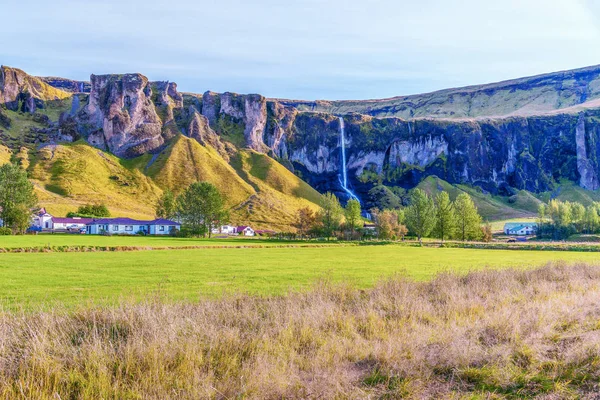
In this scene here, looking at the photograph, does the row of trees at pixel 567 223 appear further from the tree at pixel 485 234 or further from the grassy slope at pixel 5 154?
the grassy slope at pixel 5 154

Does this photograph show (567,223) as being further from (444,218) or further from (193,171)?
(193,171)

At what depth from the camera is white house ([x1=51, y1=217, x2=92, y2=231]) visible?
11338 centimetres

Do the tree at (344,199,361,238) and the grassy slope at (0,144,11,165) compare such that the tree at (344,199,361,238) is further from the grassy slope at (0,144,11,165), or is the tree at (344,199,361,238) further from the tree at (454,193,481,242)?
the grassy slope at (0,144,11,165)

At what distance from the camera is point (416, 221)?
9825 cm

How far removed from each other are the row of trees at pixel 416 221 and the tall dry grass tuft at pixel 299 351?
85040 millimetres

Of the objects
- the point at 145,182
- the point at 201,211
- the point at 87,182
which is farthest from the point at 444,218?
the point at 87,182

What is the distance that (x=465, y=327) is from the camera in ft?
41.6

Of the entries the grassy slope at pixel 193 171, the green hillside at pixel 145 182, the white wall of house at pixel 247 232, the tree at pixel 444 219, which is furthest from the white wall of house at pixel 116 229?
the tree at pixel 444 219

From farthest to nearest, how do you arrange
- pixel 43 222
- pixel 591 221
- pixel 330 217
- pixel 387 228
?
pixel 591 221 < pixel 43 222 < pixel 330 217 < pixel 387 228

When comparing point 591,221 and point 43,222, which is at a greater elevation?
point 43,222

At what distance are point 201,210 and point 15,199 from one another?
133 feet

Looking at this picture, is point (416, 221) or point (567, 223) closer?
point (416, 221)

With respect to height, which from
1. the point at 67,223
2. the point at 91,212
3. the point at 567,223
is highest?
the point at 91,212

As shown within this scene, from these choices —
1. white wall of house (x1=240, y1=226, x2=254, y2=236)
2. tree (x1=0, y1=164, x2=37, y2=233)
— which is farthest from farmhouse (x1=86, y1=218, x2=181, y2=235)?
white wall of house (x1=240, y1=226, x2=254, y2=236)
